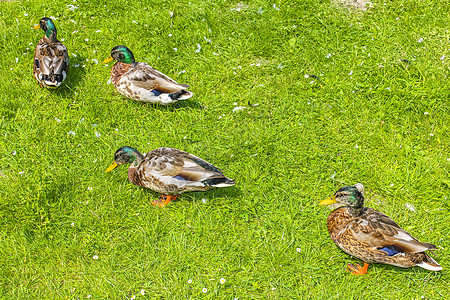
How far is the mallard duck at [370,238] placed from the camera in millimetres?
3865

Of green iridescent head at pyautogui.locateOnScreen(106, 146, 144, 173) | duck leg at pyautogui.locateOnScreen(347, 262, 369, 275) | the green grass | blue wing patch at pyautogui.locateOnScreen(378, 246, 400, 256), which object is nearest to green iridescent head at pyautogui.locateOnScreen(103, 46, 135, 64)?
the green grass

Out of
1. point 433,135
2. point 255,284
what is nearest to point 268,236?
point 255,284

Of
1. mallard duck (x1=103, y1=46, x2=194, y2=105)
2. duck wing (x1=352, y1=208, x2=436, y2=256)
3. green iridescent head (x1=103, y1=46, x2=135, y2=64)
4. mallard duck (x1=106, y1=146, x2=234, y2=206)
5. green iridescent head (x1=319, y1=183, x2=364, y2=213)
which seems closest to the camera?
duck wing (x1=352, y1=208, x2=436, y2=256)

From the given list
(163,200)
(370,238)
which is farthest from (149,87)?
(370,238)

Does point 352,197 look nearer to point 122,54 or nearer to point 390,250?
point 390,250

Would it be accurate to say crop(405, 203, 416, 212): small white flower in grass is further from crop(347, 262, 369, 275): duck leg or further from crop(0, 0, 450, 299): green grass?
crop(347, 262, 369, 275): duck leg

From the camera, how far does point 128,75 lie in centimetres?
549

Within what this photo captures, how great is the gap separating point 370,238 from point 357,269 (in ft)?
1.45

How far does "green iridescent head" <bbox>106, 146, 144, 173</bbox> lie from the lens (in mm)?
4574

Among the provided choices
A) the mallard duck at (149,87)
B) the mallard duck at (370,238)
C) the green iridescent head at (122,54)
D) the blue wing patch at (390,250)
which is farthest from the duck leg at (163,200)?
the blue wing patch at (390,250)

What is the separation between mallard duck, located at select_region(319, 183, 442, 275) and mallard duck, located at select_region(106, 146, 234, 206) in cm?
129

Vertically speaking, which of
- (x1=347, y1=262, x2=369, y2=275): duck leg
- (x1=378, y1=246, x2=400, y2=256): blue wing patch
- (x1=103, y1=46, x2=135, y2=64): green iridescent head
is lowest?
(x1=347, y1=262, x2=369, y2=275): duck leg

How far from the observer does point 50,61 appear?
5.54 meters

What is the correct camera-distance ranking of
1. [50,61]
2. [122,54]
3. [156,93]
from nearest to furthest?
[156,93] → [50,61] → [122,54]
